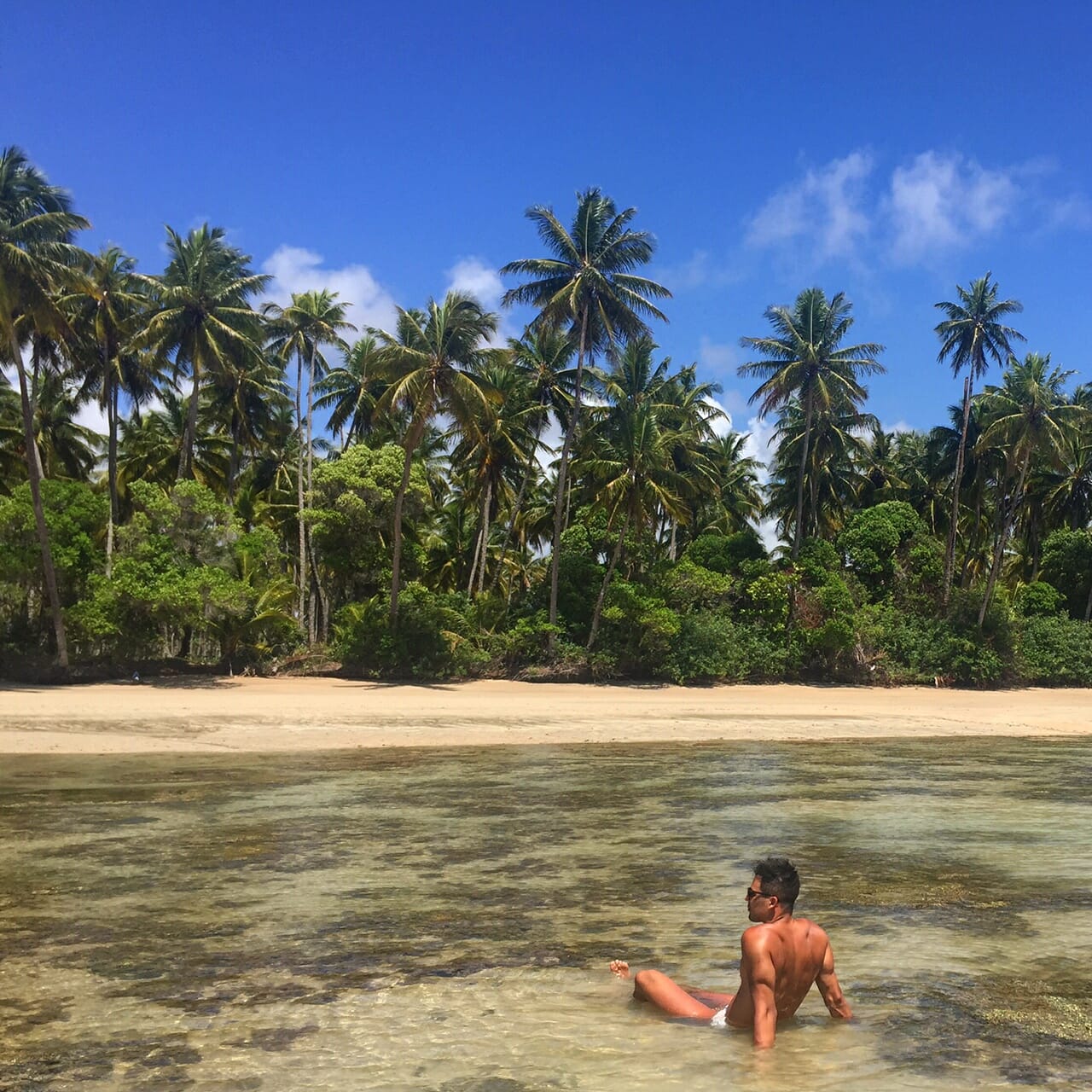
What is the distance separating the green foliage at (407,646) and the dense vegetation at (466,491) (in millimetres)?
99

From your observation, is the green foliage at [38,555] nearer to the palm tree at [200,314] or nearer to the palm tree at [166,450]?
the palm tree at [200,314]

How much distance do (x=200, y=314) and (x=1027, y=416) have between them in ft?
102

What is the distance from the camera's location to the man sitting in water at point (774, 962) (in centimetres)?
476

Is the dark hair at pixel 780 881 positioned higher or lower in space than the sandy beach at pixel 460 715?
higher

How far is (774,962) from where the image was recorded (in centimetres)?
479

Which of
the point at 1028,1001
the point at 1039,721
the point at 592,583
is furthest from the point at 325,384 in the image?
the point at 1028,1001

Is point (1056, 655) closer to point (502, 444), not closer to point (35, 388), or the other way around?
point (502, 444)

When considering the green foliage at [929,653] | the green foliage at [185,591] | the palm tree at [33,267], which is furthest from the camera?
the green foliage at [929,653]

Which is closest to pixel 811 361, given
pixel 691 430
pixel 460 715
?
pixel 691 430

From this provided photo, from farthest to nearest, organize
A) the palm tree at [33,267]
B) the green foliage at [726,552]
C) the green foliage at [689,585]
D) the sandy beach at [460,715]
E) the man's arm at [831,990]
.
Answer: the green foliage at [726,552] → the green foliage at [689,585] → the palm tree at [33,267] → the sandy beach at [460,715] → the man's arm at [831,990]

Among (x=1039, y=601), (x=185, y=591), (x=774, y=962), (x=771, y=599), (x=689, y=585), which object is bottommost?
(x=774, y=962)

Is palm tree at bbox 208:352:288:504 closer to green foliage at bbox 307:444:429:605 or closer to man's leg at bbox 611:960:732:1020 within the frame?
green foliage at bbox 307:444:429:605

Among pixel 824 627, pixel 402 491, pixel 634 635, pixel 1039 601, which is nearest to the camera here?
A: pixel 402 491

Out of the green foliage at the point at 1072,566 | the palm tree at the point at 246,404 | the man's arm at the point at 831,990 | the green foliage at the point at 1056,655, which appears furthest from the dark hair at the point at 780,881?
the green foliage at the point at 1072,566
